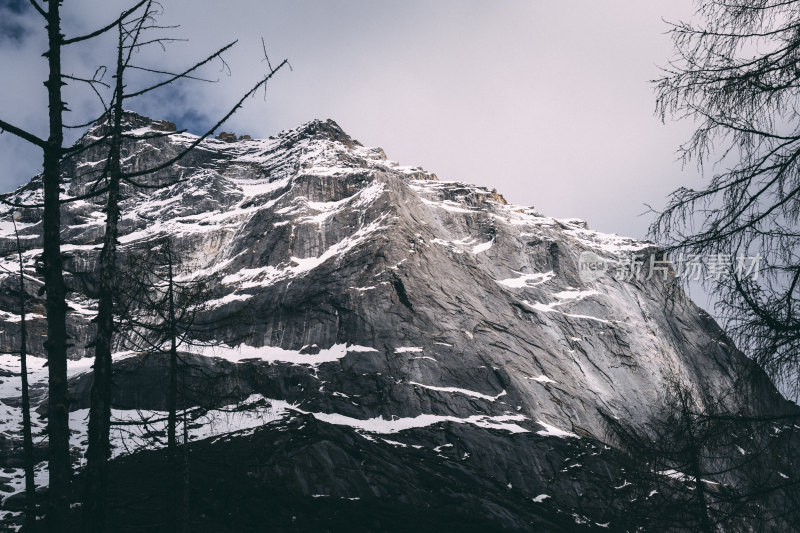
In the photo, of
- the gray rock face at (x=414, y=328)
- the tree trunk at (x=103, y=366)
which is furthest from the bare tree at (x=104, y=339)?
the gray rock face at (x=414, y=328)

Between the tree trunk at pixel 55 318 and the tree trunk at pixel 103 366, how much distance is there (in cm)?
223

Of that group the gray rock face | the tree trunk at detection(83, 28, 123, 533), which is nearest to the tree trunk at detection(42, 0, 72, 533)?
the tree trunk at detection(83, 28, 123, 533)

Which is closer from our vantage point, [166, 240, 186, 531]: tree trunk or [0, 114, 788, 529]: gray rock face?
[166, 240, 186, 531]: tree trunk

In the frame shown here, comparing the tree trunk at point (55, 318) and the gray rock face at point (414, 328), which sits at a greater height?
the gray rock face at point (414, 328)

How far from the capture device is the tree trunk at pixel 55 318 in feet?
19.9

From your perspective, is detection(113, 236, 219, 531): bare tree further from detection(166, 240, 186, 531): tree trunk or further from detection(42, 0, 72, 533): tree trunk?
detection(42, 0, 72, 533): tree trunk

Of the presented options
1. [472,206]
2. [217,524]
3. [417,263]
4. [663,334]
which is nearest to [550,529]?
[217,524]

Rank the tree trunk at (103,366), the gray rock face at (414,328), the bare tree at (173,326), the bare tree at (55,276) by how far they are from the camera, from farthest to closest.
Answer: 1. the gray rock face at (414,328)
2. the bare tree at (173,326)
3. the tree trunk at (103,366)
4. the bare tree at (55,276)

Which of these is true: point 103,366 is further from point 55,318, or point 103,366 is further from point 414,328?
point 414,328

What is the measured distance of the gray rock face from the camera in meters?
77.7

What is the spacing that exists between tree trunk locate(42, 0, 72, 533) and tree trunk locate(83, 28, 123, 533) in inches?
87.8

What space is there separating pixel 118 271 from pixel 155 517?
4797 centimetres

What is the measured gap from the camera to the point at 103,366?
366 inches

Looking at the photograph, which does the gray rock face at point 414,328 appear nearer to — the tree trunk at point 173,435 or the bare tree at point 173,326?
the tree trunk at point 173,435
